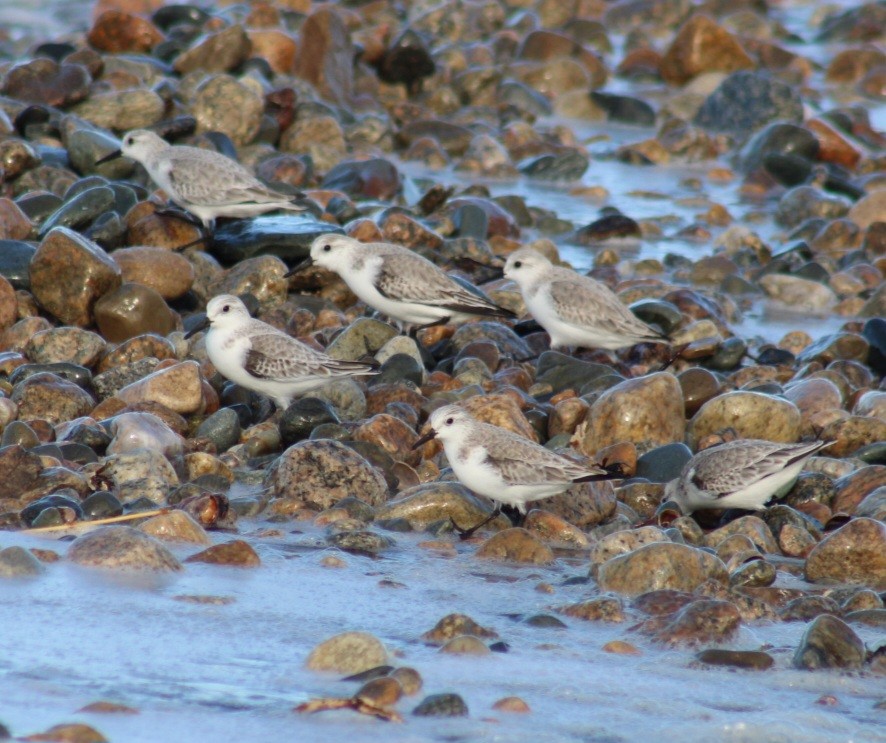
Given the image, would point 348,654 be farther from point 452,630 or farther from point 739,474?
point 739,474

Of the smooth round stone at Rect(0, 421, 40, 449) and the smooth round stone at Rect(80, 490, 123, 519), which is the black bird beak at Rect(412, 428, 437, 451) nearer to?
the smooth round stone at Rect(80, 490, 123, 519)

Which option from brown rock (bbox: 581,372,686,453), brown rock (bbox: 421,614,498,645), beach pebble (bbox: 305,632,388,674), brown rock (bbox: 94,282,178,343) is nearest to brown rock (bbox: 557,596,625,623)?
brown rock (bbox: 421,614,498,645)

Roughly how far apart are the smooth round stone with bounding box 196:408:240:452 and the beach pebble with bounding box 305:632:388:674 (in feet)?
10.3

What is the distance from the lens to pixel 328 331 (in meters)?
9.62

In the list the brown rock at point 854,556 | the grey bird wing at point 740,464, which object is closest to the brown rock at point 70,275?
the grey bird wing at point 740,464

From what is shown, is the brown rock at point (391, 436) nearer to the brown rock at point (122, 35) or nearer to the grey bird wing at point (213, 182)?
the grey bird wing at point (213, 182)

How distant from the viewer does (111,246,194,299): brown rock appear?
952cm

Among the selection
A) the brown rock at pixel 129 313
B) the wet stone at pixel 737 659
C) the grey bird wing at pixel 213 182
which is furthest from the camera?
the grey bird wing at pixel 213 182

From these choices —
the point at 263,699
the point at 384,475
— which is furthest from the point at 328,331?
the point at 263,699

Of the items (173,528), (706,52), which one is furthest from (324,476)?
(706,52)

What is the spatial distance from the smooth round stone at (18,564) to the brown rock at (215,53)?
444 inches

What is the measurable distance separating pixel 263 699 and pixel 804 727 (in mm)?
1885

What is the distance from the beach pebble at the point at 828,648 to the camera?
16.9 ft

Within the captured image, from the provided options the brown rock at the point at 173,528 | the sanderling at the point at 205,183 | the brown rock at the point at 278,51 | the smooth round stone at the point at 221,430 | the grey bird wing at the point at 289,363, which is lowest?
the smooth round stone at the point at 221,430
